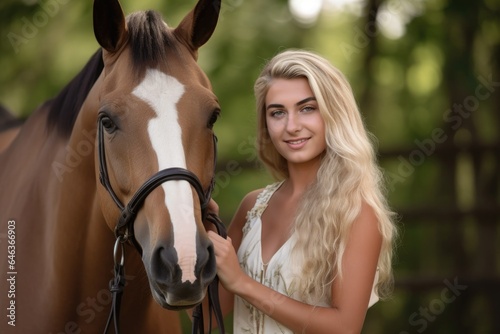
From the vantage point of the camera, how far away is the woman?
2.41 metres

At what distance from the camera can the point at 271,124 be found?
2668 millimetres

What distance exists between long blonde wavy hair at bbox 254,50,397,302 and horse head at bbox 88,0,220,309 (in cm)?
42

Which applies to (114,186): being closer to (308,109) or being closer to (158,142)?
(158,142)

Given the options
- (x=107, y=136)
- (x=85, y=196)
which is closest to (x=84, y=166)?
(x=85, y=196)

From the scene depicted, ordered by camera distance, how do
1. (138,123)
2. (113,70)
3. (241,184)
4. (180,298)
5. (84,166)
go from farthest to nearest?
1. (241,184)
2. (84,166)
3. (113,70)
4. (138,123)
5. (180,298)

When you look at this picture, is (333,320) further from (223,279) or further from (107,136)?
(107,136)

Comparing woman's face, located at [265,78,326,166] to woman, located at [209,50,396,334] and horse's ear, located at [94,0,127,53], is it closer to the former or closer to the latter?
woman, located at [209,50,396,334]

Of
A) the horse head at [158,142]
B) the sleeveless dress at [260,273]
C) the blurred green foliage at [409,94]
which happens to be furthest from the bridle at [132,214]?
the blurred green foliage at [409,94]

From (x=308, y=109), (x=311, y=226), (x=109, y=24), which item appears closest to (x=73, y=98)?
(x=109, y=24)

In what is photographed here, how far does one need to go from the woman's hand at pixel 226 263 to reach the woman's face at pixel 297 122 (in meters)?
0.48

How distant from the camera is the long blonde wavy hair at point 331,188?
8.06ft

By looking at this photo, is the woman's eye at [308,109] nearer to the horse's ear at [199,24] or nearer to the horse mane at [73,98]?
the horse's ear at [199,24]

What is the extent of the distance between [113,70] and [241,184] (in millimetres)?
5122

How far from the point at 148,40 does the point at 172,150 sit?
0.47m
